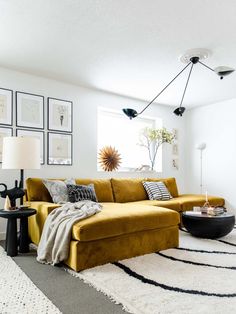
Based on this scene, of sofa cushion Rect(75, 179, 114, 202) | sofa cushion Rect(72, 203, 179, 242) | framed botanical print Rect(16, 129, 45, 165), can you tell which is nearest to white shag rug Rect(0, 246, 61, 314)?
sofa cushion Rect(72, 203, 179, 242)

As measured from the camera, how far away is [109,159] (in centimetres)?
459

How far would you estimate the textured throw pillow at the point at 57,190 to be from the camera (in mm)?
3176

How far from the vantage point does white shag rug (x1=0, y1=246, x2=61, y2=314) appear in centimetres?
165

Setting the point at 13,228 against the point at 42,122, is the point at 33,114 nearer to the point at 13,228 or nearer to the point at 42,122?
the point at 42,122

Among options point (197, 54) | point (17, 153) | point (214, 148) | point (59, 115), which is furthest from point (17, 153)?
point (214, 148)

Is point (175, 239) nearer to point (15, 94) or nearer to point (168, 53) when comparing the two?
point (168, 53)

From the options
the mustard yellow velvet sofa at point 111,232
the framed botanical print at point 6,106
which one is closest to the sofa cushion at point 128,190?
the mustard yellow velvet sofa at point 111,232

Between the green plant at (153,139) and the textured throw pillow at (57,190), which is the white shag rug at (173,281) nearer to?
the textured throw pillow at (57,190)

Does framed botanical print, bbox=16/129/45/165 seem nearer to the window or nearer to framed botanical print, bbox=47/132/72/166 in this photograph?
framed botanical print, bbox=47/132/72/166

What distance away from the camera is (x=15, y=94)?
3627 mm

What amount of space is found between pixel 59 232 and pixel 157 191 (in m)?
2.28

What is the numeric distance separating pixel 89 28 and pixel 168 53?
101 cm

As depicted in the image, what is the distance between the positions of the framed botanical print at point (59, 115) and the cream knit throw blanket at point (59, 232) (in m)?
1.65

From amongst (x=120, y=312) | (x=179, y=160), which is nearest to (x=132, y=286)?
(x=120, y=312)
